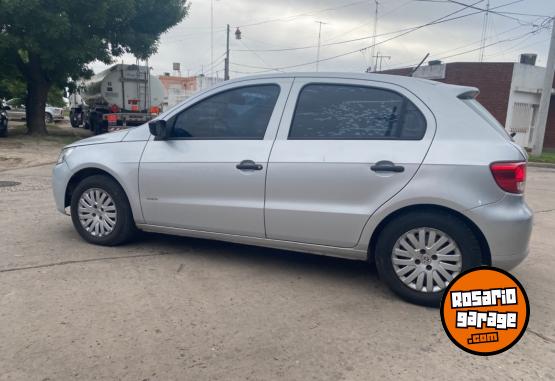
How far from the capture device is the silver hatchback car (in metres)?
3.37

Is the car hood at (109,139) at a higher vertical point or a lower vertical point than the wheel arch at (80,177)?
higher

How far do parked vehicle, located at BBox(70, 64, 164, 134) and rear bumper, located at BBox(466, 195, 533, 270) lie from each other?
17588 millimetres

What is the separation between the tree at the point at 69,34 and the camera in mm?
13766

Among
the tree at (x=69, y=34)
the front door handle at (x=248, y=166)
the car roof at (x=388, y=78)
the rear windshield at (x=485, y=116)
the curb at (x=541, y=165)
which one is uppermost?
the tree at (x=69, y=34)

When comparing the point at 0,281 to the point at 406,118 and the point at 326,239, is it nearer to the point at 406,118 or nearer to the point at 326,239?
the point at 326,239

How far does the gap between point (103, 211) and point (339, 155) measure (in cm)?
252

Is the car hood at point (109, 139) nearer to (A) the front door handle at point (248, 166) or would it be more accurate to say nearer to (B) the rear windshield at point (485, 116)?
(A) the front door handle at point (248, 166)

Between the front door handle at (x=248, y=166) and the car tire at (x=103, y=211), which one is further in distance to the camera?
the car tire at (x=103, y=211)

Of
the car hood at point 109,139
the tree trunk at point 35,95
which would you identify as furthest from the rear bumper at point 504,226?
the tree trunk at point 35,95

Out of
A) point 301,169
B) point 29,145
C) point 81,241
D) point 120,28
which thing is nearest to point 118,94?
point 120,28

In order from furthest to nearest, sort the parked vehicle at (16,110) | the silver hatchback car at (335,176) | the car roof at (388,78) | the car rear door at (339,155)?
the parked vehicle at (16,110), the car roof at (388,78), the car rear door at (339,155), the silver hatchback car at (335,176)

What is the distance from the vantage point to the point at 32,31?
14.0 meters

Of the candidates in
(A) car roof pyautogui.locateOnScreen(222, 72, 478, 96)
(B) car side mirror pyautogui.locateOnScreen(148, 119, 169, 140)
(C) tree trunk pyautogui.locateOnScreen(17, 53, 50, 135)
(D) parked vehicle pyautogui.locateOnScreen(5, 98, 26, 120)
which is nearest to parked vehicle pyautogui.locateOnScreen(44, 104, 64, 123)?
(D) parked vehicle pyautogui.locateOnScreen(5, 98, 26, 120)
